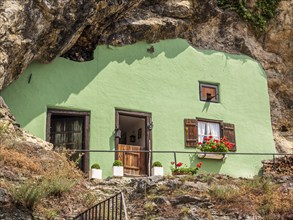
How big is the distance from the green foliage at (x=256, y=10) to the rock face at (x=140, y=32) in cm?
26

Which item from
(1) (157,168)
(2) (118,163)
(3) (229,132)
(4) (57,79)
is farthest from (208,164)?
(4) (57,79)

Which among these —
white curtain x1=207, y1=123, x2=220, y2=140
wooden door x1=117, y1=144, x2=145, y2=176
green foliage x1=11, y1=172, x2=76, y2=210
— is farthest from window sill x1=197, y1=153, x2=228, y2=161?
green foliage x1=11, y1=172, x2=76, y2=210

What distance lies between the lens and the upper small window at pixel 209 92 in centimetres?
2180

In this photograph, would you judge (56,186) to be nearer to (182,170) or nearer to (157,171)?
(182,170)

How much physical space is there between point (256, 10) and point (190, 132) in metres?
6.98

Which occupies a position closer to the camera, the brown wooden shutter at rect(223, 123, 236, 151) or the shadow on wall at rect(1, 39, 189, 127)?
the shadow on wall at rect(1, 39, 189, 127)

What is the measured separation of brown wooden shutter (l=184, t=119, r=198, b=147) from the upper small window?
1266 millimetres

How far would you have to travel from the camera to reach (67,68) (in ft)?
64.7

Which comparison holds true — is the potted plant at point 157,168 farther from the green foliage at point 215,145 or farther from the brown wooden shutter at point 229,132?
the brown wooden shutter at point 229,132

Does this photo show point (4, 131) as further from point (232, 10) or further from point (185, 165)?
point (232, 10)

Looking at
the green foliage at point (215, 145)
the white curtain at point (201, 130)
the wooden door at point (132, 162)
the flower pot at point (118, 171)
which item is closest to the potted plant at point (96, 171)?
the flower pot at point (118, 171)

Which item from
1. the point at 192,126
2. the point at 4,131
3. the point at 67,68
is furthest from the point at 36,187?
the point at 192,126

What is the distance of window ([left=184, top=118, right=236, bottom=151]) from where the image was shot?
20797 millimetres

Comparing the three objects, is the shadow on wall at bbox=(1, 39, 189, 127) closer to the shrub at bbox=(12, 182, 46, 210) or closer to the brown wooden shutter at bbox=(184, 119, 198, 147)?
the brown wooden shutter at bbox=(184, 119, 198, 147)
